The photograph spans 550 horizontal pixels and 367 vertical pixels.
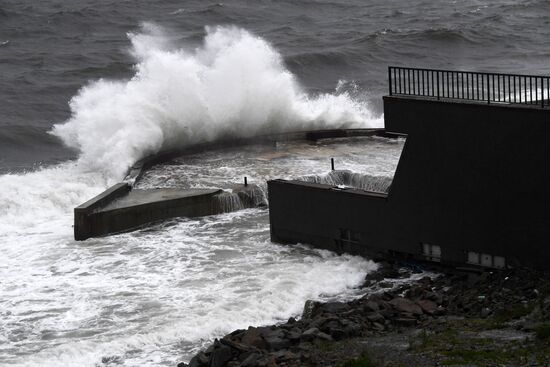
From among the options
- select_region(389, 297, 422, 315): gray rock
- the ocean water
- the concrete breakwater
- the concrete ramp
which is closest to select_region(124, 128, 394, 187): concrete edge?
the ocean water

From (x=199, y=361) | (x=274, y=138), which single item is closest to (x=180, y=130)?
(x=274, y=138)

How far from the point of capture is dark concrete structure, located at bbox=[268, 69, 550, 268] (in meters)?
18.4

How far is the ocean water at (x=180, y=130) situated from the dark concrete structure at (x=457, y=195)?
2.90 ft

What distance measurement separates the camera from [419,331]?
15992 millimetres

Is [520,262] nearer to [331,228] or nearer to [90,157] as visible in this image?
[331,228]

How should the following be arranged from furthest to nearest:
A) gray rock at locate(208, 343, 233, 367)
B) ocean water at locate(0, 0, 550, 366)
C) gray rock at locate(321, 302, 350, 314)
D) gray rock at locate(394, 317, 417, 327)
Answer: ocean water at locate(0, 0, 550, 366)
gray rock at locate(321, 302, 350, 314)
gray rock at locate(394, 317, 417, 327)
gray rock at locate(208, 343, 233, 367)

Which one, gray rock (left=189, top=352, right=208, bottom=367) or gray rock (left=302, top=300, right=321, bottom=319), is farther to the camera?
gray rock (left=302, top=300, right=321, bottom=319)

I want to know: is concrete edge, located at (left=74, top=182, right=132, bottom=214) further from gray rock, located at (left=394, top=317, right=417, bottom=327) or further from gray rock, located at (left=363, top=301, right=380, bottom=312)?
gray rock, located at (left=394, top=317, right=417, bottom=327)

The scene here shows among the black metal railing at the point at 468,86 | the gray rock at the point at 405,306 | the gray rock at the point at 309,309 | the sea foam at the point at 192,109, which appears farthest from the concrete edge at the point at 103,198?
the gray rock at the point at 405,306

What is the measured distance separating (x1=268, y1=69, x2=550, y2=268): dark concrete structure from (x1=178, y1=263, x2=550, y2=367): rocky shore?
0.70 m

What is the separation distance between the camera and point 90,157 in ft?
99.6

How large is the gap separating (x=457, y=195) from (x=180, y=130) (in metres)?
13.3

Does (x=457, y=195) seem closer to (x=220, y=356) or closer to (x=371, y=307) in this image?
(x=371, y=307)

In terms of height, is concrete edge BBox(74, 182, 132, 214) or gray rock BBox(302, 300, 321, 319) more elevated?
concrete edge BBox(74, 182, 132, 214)
